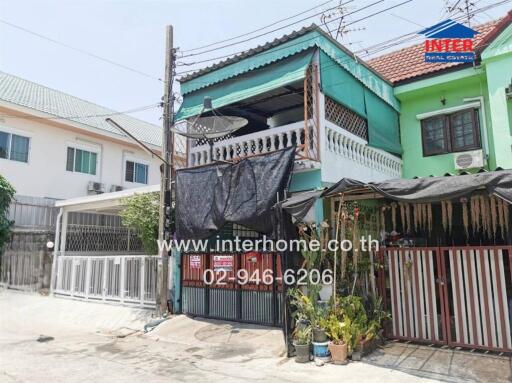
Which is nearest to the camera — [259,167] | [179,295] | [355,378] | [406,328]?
[355,378]

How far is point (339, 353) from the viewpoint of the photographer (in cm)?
562

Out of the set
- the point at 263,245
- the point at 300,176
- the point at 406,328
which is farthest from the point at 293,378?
the point at 300,176

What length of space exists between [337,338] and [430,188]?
8.26 ft

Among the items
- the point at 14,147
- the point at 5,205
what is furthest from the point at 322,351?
the point at 14,147

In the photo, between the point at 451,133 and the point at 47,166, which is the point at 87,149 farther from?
the point at 451,133

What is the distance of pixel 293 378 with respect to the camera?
17.0 feet

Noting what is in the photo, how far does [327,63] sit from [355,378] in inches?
222

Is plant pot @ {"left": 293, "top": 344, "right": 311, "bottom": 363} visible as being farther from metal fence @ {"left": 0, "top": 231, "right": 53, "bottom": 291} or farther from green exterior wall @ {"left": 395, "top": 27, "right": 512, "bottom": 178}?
metal fence @ {"left": 0, "top": 231, "right": 53, "bottom": 291}

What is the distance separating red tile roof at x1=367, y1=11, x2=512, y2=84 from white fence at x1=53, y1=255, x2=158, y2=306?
8110 millimetres

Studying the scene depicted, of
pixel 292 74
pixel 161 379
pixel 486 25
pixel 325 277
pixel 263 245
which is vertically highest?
pixel 486 25

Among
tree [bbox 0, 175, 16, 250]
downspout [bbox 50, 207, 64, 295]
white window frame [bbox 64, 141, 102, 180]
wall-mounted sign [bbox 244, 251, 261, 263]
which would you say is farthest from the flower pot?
white window frame [bbox 64, 141, 102, 180]

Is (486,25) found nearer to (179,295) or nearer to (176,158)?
(176,158)

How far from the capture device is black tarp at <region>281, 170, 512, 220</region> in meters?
4.82

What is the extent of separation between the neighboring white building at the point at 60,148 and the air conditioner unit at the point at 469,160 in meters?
13.4
